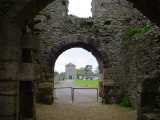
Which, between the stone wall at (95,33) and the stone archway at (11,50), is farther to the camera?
the stone wall at (95,33)

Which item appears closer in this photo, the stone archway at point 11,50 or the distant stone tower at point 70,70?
the stone archway at point 11,50

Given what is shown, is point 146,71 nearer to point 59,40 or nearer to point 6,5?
point 59,40

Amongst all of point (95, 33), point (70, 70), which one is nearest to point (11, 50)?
point (95, 33)

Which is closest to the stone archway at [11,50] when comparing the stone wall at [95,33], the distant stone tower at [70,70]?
the stone wall at [95,33]

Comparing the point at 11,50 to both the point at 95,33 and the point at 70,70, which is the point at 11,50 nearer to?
the point at 95,33

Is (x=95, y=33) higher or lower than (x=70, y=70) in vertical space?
higher

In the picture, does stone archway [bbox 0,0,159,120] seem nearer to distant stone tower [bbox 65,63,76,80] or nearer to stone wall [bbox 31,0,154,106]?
stone wall [bbox 31,0,154,106]

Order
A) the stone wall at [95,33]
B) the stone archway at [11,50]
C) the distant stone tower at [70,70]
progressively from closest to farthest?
the stone archway at [11,50] → the stone wall at [95,33] → the distant stone tower at [70,70]

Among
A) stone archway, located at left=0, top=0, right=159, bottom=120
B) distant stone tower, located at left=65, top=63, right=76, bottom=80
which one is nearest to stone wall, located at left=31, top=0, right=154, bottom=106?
stone archway, located at left=0, top=0, right=159, bottom=120

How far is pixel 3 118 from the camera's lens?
431 cm

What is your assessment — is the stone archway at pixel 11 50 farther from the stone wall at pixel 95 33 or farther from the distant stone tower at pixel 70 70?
the distant stone tower at pixel 70 70

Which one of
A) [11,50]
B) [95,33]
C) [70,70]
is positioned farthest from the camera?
[70,70]

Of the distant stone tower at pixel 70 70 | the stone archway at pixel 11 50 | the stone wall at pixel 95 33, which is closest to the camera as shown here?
the stone archway at pixel 11 50

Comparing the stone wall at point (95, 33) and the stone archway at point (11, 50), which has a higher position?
the stone wall at point (95, 33)
